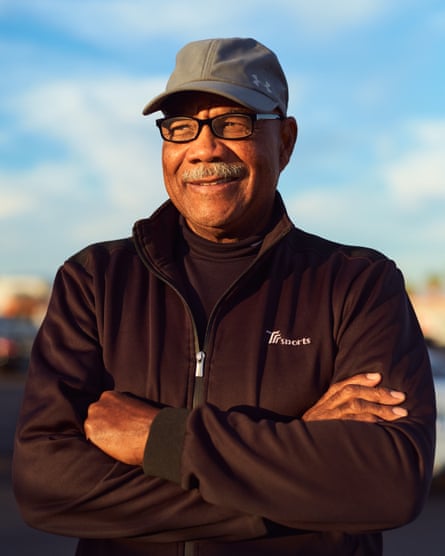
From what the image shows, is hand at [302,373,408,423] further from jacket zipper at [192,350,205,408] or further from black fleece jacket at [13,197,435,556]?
jacket zipper at [192,350,205,408]

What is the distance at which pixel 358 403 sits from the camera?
292 cm

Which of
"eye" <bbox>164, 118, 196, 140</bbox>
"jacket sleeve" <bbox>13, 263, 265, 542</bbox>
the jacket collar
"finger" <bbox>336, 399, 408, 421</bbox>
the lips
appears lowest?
"jacket sleeve" <bbox>13, 263, 265, 542</bbox>

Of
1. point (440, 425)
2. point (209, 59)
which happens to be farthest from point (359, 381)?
point (440, 425)

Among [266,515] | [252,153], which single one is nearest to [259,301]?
[252,153]

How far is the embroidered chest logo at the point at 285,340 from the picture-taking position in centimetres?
301

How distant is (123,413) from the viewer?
289cm

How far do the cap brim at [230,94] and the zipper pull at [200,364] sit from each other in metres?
0.78

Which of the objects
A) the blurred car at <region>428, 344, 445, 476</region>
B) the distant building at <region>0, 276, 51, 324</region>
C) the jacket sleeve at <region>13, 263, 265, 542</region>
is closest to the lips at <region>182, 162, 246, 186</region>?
the jacket sleeve at <region>13, 263, 265, 542</region>

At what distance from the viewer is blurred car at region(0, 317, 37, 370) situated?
2933cm

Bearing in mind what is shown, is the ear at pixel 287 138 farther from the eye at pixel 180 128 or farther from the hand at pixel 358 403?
the hand at pixel 358 403

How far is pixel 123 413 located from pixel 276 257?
73cm

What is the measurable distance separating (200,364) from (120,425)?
30cm

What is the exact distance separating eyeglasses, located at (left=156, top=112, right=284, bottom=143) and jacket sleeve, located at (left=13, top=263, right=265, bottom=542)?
54 cm

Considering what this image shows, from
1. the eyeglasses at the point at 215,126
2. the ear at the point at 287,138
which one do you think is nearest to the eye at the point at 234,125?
the eyeglasses at the point at 215,126
